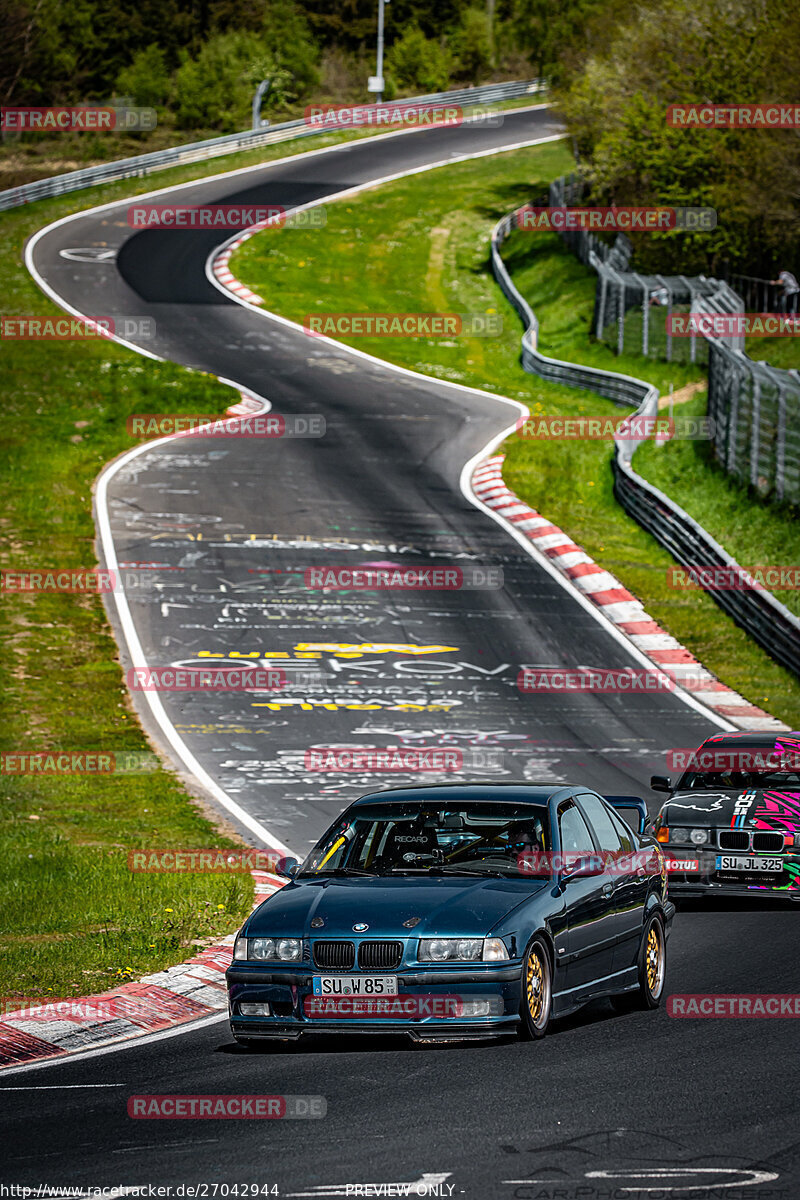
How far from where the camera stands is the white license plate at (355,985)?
8172 mm

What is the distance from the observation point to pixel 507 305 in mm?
53438

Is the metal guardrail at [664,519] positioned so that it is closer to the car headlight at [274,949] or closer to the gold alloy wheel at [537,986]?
the gold alloy wheel at [537,986]

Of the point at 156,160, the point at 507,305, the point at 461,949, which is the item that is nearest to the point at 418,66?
the point at 156,160

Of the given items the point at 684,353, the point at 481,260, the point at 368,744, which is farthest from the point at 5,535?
the point at 481,260

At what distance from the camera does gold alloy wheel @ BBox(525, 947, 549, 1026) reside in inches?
331

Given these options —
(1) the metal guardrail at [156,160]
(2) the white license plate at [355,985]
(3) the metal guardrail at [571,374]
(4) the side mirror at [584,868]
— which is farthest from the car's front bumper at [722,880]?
(1) the metal guardrail at [156,160]

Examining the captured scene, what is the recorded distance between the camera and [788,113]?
43844 mm

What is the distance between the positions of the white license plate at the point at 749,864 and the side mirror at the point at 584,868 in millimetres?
4309

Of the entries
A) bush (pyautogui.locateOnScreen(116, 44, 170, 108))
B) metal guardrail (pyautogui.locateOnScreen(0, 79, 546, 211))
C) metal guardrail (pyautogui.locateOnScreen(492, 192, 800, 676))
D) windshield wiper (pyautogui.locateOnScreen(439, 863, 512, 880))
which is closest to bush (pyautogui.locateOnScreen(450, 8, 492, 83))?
metal guardrail (pyautogui.locateOnScreen(0, 79, 546, 211))

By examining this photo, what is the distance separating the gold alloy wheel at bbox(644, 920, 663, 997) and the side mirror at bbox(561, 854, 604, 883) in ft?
2.38

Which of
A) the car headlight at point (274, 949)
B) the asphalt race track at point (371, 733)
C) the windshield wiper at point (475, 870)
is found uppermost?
the windshield wiper at point (475, 870)

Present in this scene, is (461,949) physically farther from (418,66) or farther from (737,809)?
(418,66)

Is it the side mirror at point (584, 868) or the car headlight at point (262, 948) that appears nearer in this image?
the car headlight at point (262, 948)

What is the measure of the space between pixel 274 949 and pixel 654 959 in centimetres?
279
